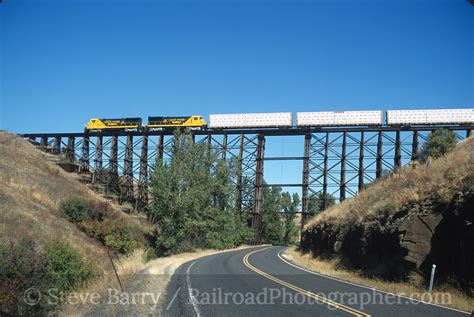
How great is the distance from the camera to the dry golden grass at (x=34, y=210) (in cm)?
1988

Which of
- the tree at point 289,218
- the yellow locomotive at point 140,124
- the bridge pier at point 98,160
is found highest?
Answer: the yellow locomotive at point 140,124

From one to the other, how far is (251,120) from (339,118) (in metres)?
10.7

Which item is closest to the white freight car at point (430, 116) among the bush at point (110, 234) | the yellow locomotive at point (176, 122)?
the yellow locomotive at point (176, 122)

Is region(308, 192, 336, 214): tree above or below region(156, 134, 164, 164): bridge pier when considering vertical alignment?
below

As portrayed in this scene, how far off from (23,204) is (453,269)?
22011 mm

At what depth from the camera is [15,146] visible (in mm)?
49906

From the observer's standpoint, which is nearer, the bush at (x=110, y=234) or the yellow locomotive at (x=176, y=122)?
the bush at (x=110, y=234)

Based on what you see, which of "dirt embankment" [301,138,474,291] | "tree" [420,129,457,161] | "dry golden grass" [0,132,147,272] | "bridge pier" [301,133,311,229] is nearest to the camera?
"dirt embankment" [301,138,474,291]

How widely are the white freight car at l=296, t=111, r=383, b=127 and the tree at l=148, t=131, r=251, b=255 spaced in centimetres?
1106

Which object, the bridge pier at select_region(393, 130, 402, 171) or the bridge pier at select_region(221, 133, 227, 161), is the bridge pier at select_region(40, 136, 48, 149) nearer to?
the bridge pier at select_region(221, 133, 227, 161)

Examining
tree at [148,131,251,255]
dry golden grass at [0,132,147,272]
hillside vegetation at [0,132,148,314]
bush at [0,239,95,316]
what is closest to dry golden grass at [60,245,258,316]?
bush at [0,239,95,316]

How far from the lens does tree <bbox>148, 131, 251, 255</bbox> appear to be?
40.5 meters

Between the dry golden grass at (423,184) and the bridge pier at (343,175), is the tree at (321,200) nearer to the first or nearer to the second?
the bridge pier at (343,175)

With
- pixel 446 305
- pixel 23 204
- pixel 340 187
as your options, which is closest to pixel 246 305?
pixel 446 305
